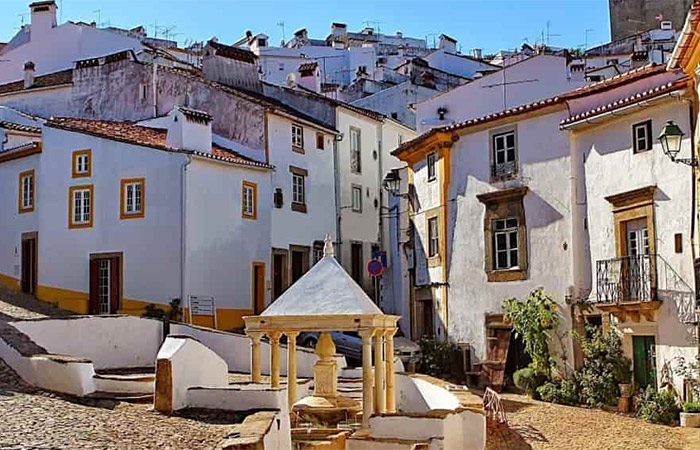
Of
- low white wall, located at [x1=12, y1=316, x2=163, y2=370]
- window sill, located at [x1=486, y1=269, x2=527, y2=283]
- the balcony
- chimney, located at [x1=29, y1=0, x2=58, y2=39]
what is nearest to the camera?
the balcony

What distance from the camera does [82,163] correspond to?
3288cm

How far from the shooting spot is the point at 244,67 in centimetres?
4078

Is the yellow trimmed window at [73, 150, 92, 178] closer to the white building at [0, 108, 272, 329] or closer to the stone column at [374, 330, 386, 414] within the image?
the white building at [0, 108, 272, 329]

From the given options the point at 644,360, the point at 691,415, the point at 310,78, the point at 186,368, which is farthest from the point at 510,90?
the point at 186,368

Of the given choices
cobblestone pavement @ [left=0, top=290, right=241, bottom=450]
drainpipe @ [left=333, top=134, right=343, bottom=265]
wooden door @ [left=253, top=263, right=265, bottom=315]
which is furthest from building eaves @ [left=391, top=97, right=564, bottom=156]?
cobblestone pavement @ [left=0, top=290, right=241, bottom=450]

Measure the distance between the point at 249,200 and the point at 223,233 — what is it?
74.4 inches

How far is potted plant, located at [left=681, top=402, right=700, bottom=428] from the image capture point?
69.9 feet

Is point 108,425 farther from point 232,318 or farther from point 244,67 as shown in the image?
point 244,67

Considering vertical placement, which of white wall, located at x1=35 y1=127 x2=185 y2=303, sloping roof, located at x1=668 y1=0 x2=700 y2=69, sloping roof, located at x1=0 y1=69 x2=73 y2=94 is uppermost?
sloping roof, located at x1=0 y1=69 x2=73 y2=94

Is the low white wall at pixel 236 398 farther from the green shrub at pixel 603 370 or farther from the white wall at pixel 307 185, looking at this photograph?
the white wall at pixel 307 185

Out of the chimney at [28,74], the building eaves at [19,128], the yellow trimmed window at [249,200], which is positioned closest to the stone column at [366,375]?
the yellow trimmed window at [249,200]

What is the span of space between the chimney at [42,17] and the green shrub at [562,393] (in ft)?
89.8

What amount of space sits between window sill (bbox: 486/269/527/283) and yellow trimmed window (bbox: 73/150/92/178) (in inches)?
519

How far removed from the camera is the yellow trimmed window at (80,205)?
107 feet
